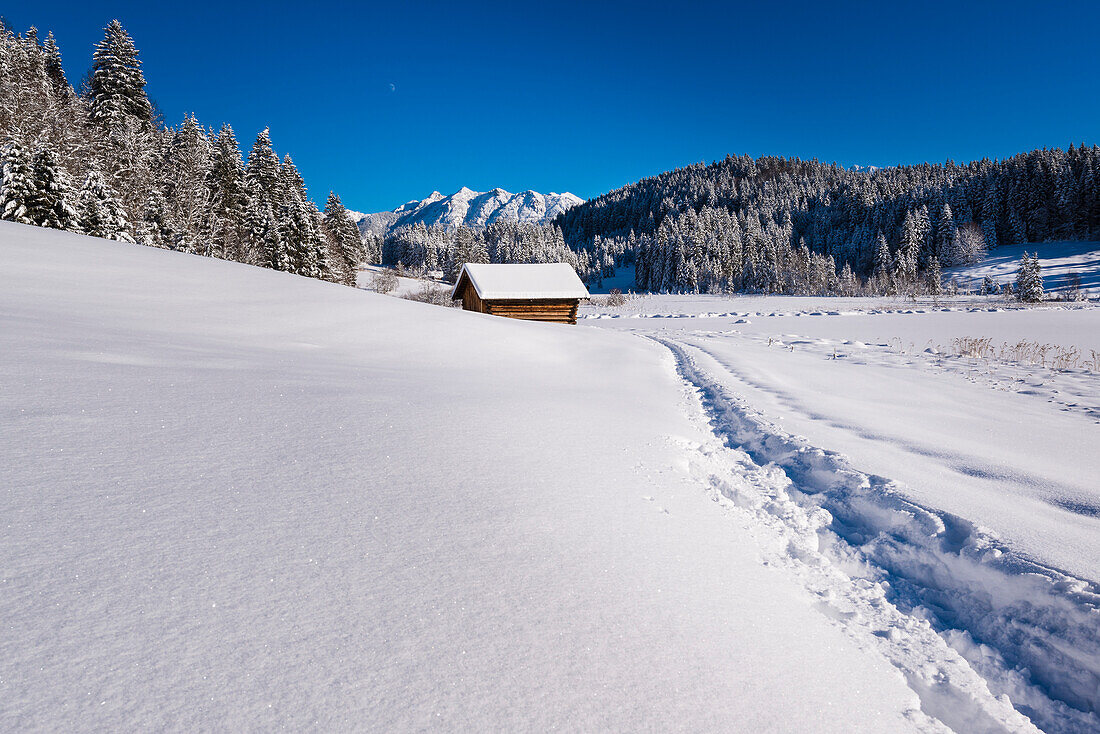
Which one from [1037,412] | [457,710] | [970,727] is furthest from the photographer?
[1037,412]

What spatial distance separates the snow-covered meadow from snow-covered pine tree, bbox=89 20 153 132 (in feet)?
128

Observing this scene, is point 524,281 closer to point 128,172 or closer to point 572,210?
point 128,172

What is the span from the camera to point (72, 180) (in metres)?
22.1

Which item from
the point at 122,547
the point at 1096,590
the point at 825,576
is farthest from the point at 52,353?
the point at 1096,590

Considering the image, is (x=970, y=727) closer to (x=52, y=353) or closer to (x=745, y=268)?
(x=52, y=353)

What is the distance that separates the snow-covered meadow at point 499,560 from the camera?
142 centimetres

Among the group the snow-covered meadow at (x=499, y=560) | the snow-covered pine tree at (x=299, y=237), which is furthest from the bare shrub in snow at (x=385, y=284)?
the snow-covered meadow at (x=499, y=560)

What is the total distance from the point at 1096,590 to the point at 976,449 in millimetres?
→ 3032

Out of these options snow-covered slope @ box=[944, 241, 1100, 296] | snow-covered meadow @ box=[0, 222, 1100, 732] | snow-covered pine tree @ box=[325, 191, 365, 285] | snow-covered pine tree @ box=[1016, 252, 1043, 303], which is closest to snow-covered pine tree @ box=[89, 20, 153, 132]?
snow-covered pine tree @ box=[325, 191, 365, 285]

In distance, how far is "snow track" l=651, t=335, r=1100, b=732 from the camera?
1.96 meters

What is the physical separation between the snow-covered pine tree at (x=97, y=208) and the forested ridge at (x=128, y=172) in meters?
0.05

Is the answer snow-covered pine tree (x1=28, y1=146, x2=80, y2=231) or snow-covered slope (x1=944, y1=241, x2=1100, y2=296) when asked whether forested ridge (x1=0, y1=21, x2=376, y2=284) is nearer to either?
snow-covered pine tree (x1=28, y1=146, x2=80, y2=231)

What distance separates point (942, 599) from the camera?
260 cm

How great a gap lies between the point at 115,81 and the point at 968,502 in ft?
163
